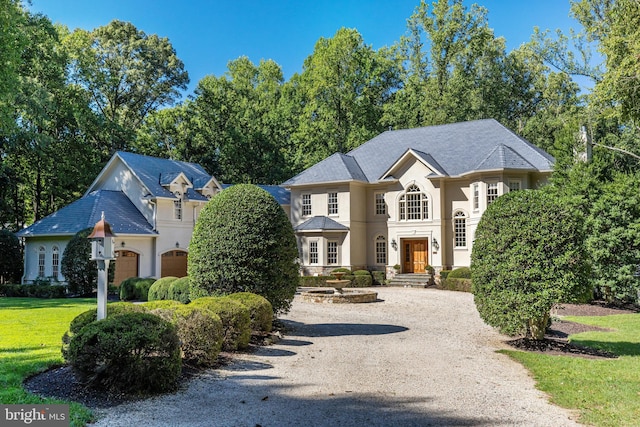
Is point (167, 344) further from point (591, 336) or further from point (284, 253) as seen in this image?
point (591, 336)

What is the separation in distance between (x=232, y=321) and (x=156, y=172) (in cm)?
2434

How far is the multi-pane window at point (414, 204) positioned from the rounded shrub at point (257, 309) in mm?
20288

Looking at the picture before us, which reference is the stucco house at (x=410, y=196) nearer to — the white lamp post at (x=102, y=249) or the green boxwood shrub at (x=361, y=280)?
the green boxwood shrub at (x=361, y=280)

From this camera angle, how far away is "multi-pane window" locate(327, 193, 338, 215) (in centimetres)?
3193

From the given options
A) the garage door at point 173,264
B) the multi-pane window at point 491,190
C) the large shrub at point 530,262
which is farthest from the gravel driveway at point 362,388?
the garage door at point 173,264

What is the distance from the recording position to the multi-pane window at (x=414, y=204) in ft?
99.7

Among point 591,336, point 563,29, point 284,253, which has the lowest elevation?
point 591,336

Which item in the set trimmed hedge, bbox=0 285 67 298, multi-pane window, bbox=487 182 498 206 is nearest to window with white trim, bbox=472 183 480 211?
multi-pane window, bbox=487 182 498 206

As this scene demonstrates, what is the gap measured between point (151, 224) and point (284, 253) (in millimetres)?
19569

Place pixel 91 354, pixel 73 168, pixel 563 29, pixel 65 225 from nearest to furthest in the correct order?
pixel 91 354 → pixel 65 225 → pixel 563 29 → pixel 73 168

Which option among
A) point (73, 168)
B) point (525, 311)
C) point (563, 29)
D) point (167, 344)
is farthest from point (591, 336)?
point (73, 168)

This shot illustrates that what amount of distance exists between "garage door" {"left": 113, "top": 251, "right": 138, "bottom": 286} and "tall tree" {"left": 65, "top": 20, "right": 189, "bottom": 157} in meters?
12.4

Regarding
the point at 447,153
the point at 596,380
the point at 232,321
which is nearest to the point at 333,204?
the point at 447,153

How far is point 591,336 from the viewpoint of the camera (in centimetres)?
1353
